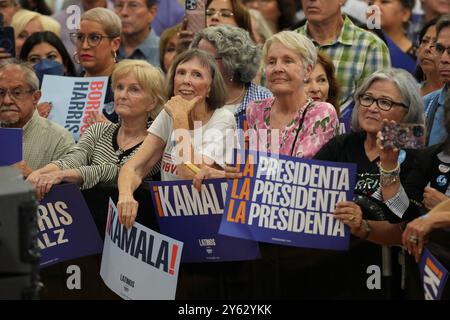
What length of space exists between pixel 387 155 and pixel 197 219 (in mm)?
1213

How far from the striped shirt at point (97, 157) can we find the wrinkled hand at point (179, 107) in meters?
0.42

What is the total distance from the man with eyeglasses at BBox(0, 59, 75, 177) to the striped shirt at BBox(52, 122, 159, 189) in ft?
0.92

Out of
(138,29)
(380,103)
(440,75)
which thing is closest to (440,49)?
(440,75)

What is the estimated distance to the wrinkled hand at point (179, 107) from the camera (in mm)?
8031

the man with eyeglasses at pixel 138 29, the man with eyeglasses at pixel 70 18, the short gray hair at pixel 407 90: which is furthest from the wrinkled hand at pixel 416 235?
the man with eyeglasses at pixel 138 29

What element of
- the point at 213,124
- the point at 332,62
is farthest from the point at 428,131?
the point at 213,124

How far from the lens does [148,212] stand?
785 centimetres

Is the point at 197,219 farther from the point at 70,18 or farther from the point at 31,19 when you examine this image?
the point at 31,19

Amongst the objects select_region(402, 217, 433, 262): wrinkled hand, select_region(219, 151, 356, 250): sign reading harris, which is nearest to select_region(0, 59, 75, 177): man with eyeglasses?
select_region(219, 151, 356, 250): sign reading harris

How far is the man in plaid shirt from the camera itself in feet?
31.2

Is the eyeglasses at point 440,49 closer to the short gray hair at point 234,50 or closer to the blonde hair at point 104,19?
the short gray hair at point 234,50

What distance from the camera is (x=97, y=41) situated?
1019 centimetres

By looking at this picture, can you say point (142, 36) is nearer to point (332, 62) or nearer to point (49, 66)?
point (49, 66)

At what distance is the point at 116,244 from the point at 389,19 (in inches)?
171
